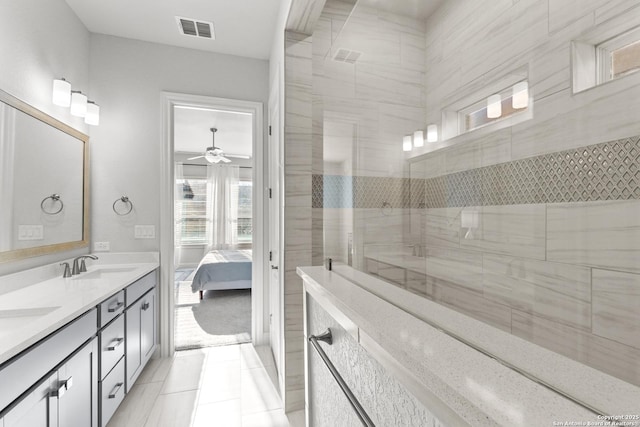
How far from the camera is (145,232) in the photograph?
2705 mm

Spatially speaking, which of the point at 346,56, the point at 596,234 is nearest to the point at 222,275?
the point at 346,56

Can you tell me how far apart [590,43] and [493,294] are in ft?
1.31

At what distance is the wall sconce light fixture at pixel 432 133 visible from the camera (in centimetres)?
72

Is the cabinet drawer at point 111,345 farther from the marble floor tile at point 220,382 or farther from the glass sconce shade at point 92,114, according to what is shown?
the glass sconce shade at point 92,114

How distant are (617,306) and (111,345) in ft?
7.08

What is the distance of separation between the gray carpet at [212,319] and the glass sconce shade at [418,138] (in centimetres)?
280

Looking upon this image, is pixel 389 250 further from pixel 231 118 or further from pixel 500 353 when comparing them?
pixel 231 118

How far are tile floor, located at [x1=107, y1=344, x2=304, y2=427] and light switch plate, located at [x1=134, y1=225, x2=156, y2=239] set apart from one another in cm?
105

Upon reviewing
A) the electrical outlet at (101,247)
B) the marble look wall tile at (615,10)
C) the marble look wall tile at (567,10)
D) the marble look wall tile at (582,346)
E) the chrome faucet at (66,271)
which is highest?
the marble look wall tile at (567,10)

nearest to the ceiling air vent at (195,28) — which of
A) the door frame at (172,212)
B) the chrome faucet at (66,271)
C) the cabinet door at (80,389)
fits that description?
the door frame at (172,212)

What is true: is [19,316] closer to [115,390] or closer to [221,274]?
[115,390]

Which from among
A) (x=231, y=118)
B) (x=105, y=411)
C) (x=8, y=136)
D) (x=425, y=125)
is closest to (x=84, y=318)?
(x=105, y=411)

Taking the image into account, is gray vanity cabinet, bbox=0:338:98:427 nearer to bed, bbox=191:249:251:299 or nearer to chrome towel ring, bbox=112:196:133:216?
chrome towel ring, bbox=112:196:133:216

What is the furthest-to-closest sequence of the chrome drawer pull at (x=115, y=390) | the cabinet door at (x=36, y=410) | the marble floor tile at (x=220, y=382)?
the marble floor tile at (x=220, y=382) < the chrome drawer pull at (x=115, y=390) < the cabinet door at (x=36, y=410)
